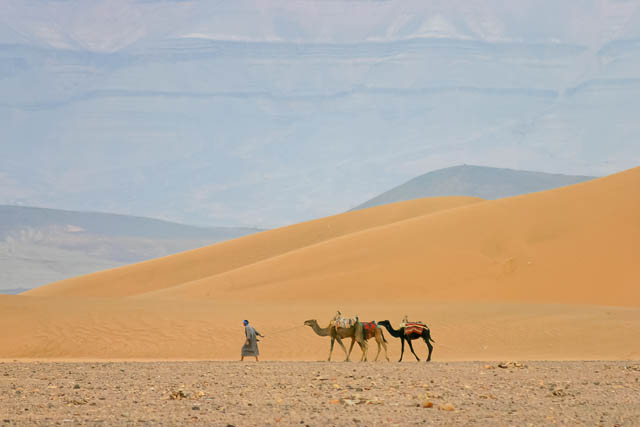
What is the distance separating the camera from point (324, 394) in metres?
12.5

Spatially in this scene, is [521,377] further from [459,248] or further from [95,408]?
[459,248]

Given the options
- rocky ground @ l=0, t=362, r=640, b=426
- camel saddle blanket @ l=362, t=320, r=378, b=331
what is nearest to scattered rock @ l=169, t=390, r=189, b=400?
rocky ground @ l=0, t=362, r=640, b=426

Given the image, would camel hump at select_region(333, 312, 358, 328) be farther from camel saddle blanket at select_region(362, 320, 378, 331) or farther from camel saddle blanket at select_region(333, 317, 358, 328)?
camel saddle blanket at select_region(362, 320, 378, 331)

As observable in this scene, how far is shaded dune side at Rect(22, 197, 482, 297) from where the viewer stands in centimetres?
5766

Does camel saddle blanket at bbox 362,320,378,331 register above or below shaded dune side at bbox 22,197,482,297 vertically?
below

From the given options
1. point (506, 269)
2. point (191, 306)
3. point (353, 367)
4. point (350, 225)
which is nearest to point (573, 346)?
point (353, 367)

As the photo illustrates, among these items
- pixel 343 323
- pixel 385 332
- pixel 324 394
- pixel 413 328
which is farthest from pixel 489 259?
pixel 324 394

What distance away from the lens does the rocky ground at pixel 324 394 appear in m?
10.4

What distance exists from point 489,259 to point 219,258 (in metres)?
28.3

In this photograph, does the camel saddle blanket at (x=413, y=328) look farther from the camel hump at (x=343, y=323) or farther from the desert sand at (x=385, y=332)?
the camel hump at (x=343, y=323)

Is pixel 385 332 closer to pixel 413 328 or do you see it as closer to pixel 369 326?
pixel 369 326

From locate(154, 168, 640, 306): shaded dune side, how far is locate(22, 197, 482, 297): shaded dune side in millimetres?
14714

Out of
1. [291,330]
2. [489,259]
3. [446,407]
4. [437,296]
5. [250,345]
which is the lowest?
[446,407]

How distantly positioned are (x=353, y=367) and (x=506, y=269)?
19.2 m
